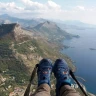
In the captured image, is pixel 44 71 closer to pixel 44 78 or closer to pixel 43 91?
pixel 44 78

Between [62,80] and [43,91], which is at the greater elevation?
[43,91]

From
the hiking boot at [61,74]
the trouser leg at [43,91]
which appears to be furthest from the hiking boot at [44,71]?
the trouser leg at [43,91]

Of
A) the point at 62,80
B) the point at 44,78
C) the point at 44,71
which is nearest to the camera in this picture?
the point at 62,80

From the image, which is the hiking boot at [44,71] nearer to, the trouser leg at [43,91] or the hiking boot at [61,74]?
the hiking boot at [61,74]

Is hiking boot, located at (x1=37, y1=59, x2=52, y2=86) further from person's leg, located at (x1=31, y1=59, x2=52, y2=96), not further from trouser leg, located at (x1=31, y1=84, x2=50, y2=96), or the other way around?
trouser leg, located at (x1=31, y1=84, x2=50, y2=96)

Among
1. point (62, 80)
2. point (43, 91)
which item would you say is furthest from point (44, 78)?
point (43, 91)

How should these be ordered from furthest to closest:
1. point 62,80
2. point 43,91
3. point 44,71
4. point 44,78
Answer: point 44,71 → point 44,78 → point 62,80 → point 43,91

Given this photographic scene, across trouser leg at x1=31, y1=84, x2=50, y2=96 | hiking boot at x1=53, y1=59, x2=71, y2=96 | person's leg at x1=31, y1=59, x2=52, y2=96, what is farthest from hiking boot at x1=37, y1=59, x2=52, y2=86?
trouser leg at x1=31, y1=84, x2=50, y2=96

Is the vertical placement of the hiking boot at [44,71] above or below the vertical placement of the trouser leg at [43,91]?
below
